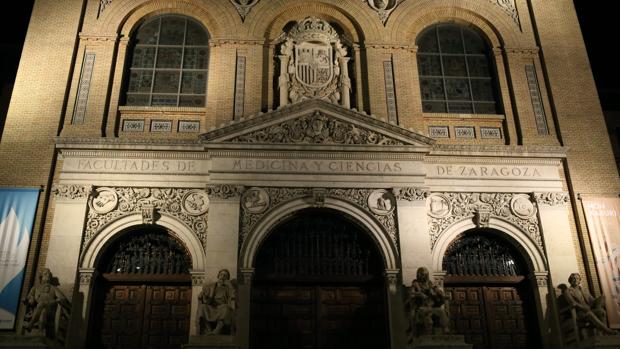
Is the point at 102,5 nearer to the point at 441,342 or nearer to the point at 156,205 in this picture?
the point at 156,205

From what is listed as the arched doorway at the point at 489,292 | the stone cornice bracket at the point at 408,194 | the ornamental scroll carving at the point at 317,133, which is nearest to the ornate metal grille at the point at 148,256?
the ornamental scroll carving at the point at 317,133

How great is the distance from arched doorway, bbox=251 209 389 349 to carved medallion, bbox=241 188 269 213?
693 mm

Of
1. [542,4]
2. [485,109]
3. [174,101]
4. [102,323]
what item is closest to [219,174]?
[174,101]

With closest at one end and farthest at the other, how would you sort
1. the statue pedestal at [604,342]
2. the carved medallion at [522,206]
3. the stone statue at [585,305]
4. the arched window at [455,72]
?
the statue pedestal at [604,342]
the stone statue at [585,305]
the carved medallion at [522,206]
the arched window at [455,72]

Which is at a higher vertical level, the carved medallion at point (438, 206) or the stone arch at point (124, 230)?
the carved medallion at point (438, 206)

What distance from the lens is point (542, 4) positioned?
67.5ft

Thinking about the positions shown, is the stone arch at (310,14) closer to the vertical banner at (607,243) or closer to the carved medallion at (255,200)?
the carved medallion at (255,200)

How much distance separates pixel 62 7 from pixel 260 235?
32.0ft

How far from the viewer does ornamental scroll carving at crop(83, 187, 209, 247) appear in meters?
16.7

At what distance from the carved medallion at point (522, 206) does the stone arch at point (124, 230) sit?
27.8 ft

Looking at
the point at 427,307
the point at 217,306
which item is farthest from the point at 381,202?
the point at 217,306

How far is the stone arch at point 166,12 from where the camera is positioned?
19547 mm

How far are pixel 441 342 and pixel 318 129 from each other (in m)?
6.68

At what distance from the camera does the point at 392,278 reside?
53.3 feet
